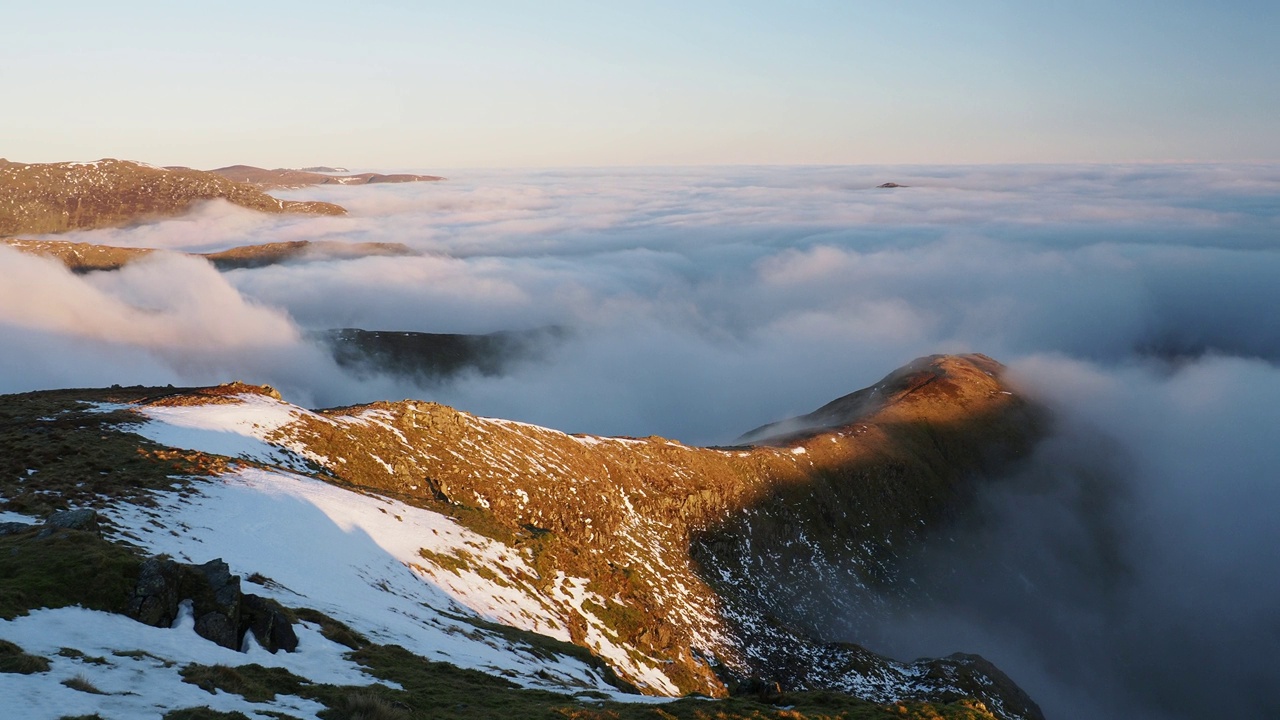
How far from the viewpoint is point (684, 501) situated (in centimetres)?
10656

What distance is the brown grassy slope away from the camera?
58.1 metres

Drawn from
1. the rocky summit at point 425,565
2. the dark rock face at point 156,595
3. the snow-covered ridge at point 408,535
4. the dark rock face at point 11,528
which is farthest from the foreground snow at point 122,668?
the snow-covered ridge at point 408,535

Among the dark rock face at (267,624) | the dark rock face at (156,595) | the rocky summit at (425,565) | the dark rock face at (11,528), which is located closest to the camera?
the dark rock face at (156,595)

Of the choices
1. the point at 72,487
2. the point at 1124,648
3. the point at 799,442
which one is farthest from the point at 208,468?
the point at 1124,648

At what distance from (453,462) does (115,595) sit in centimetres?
4614

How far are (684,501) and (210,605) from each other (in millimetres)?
87515

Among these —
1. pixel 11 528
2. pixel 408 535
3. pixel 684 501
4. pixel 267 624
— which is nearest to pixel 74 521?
pixel 11 528

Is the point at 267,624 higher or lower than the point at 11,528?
lower

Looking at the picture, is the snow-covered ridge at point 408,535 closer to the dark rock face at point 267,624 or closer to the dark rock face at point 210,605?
the dark rock face at point 267,624

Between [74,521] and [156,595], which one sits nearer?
[156,595]

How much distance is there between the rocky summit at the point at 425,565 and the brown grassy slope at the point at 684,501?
0.38m

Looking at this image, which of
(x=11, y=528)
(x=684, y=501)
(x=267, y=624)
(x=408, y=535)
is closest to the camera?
(x=267, y=624)

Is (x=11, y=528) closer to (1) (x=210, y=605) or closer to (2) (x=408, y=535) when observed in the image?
(1) (x=210, y=605)

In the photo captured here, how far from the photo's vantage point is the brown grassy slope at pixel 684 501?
5812 centimetres
